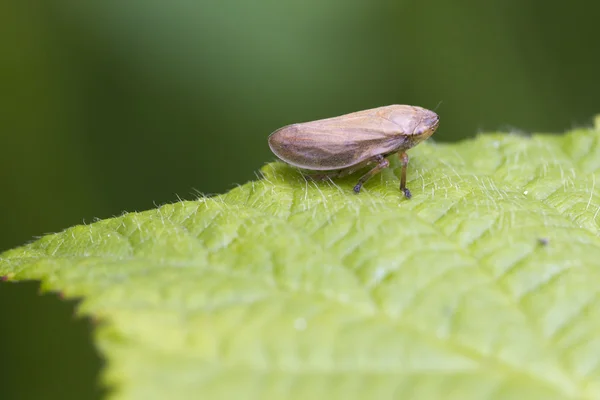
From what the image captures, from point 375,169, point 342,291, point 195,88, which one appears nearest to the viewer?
point 342,291

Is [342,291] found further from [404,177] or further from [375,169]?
[375,169]

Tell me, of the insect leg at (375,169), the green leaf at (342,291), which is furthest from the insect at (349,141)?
the green leaf at (342,291)

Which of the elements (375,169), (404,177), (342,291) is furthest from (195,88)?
(342,291)

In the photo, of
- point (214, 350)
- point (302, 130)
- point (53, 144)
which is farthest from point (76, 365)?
point (214, 350)

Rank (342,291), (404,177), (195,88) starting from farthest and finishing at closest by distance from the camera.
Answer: (195,88) < (404,177) < (342,291)

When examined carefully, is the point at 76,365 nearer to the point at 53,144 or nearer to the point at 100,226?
the point at 53,144

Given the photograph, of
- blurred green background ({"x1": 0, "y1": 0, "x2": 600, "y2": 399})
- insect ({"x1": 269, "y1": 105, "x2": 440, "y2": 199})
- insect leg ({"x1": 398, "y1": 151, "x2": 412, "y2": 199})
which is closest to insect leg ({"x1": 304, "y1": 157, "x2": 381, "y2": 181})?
insect ({"x1": 269, "y1": 105, "x2": 440, "y2": 199})

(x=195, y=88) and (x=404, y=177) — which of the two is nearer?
(x=404, y=177)

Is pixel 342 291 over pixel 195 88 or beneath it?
beneath
